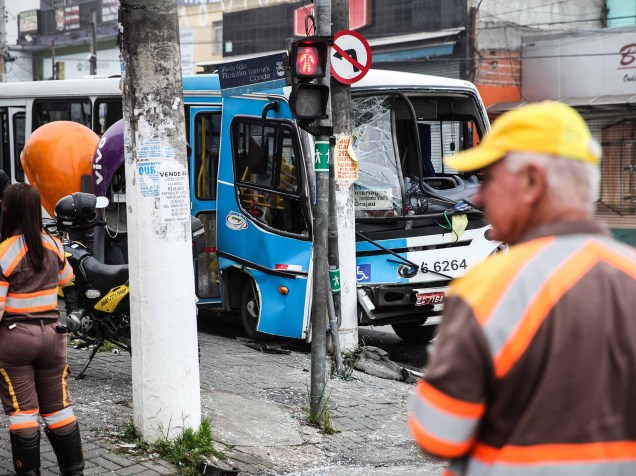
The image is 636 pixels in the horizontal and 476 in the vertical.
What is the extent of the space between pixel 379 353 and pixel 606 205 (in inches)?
647

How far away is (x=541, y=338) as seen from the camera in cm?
203

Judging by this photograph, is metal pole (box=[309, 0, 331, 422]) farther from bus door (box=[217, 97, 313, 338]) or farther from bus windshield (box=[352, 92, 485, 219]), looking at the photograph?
bus windshield (box=[352, 92, 485, 219])

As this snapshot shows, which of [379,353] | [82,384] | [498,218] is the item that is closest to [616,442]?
[498,218]

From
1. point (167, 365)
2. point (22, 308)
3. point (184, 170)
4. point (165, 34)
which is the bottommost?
point (167, 365)

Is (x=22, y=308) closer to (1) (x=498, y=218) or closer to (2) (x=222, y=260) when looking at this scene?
(1) (x=498, y=218)

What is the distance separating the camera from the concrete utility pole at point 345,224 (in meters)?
8.96

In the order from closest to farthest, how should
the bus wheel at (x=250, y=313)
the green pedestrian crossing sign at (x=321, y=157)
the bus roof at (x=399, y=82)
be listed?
the green pedestrian crossing sign at (x=321, y=157), the bus roof at (x=399, y=82), the bus wheel at (x=250, y=313)

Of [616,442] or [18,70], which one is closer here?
[616,442]

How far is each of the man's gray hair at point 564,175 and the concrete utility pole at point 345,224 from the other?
6832mm

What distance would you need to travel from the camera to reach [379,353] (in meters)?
9.62

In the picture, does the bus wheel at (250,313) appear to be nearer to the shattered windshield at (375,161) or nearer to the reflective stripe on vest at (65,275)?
the shattered windshield at (375,161)

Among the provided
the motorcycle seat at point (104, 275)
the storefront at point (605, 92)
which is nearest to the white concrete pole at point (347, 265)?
the motorcycle seat at point (104, 275)

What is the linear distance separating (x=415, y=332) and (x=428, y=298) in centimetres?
170

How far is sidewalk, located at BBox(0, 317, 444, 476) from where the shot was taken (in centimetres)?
601
